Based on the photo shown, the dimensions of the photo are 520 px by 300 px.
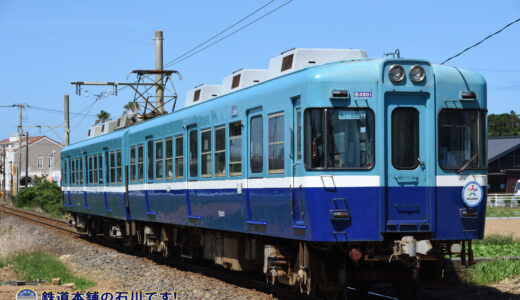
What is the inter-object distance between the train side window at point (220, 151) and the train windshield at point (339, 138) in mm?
3076

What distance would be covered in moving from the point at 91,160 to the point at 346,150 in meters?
14.9

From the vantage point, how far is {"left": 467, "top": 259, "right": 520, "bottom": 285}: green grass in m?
12.6

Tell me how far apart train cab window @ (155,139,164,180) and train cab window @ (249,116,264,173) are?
4.94 metres

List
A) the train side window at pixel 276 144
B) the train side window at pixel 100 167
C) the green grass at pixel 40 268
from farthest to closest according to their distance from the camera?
the train side window at pixel 100 167, the green grass at pixel 40 268, the train side window at pixel 276 144

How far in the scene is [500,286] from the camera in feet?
39.9

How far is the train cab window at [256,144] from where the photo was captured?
1149cm

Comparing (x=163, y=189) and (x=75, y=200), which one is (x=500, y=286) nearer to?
(x=163, y=189)

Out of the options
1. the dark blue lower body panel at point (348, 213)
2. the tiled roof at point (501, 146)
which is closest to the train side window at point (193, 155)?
the dark blue lower body panel at point (348, 213)

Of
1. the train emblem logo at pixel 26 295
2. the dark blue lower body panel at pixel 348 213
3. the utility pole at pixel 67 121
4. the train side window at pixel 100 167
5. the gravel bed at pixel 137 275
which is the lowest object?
the gravel bed at pixel 137 275

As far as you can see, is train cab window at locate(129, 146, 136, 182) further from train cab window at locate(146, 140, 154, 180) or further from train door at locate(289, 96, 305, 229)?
train door at locate(289, 96, 305, 229)

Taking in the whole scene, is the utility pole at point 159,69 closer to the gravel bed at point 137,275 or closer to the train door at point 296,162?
the gravel bed at point 137,275

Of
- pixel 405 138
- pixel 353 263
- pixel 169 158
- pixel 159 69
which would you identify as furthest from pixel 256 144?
pixel 159 69

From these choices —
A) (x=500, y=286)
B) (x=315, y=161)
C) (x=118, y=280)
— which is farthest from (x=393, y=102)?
(x=118, y=280)

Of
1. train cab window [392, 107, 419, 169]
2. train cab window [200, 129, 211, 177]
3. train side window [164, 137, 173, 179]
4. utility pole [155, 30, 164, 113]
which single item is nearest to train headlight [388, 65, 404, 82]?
train cab window [392, 107, 419, 169]
